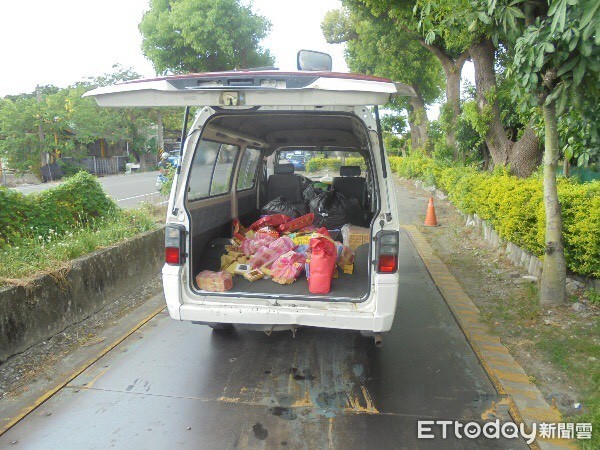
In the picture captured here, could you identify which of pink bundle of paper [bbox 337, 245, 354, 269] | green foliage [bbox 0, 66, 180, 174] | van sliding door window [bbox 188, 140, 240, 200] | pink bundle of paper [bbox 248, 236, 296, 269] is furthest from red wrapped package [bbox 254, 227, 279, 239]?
green foliage [bbox 0, 66, 180, 174]

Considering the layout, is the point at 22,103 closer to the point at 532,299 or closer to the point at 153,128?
the point at 153,128

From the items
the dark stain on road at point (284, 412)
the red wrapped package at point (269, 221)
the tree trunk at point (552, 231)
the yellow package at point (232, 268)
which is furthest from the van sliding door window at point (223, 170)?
the tree trunk at point (552, 231)

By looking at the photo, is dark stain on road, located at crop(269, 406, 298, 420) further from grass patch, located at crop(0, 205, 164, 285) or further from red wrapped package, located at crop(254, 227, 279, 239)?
grass patch, located at crop(0, 205, 164, 285)

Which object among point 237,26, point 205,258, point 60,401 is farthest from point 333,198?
point 237,26

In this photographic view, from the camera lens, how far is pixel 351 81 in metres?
2.91

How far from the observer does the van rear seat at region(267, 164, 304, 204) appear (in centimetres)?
702

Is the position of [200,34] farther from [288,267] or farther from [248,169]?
[288,267]

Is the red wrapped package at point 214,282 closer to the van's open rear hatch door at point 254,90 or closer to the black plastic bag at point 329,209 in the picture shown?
the van's open rear hatch door at point 254,90

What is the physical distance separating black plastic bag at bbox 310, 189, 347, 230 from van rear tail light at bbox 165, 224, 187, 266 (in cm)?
253

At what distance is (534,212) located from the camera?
590 cm

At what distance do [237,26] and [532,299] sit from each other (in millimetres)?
18544

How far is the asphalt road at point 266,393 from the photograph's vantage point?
2965 mm

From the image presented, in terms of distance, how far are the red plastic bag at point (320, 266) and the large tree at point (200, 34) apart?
17790 mm

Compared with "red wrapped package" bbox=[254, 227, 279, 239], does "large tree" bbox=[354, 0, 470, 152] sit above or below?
above
